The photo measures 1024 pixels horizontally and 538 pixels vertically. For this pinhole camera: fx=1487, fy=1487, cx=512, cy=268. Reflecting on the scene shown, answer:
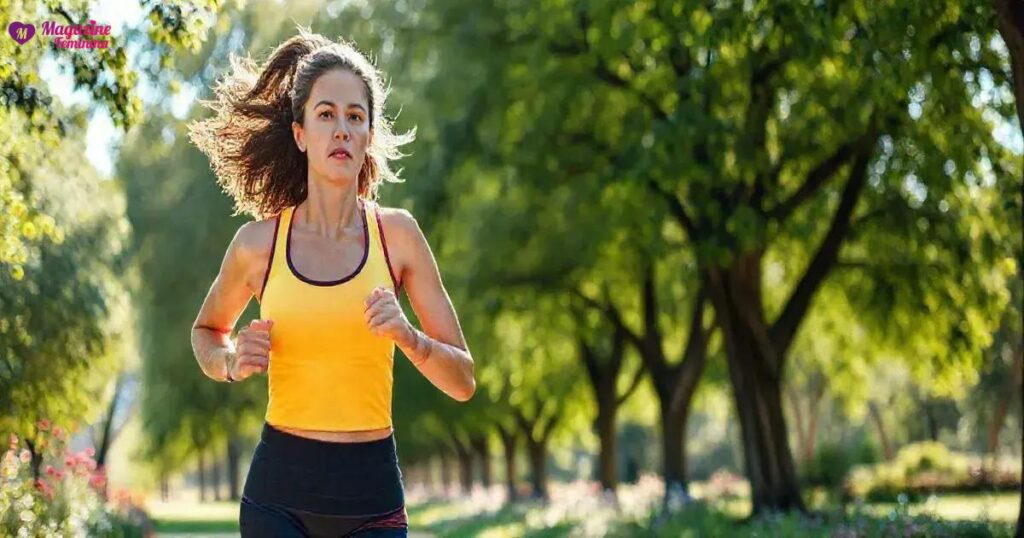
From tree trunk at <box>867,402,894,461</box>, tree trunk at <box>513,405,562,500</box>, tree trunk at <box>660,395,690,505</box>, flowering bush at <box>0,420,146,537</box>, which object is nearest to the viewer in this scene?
flowering bush at <box>0,420,146,537</box>

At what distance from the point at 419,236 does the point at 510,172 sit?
53.3 ft

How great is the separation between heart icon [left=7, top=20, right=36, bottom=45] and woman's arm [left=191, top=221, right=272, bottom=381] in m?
4.93

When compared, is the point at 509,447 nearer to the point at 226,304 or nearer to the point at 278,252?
the point at 226,304

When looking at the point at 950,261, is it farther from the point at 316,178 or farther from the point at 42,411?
the point at 316,178

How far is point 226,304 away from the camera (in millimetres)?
4141

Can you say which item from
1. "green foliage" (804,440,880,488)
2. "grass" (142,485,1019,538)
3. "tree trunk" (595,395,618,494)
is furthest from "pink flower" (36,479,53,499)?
"green foliage" (804,440,880,488)

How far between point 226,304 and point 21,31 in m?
5.19

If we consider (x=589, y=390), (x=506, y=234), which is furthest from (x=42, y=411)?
(x=589, y=390)

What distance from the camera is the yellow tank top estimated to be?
3764 mm

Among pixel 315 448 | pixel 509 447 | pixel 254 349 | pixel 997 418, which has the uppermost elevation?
pixel 509 447

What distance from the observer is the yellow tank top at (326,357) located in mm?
3764

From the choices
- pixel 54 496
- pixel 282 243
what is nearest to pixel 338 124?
pixel 282 243

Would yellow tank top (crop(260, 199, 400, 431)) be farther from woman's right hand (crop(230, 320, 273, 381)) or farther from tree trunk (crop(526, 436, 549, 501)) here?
tree trunk (crop(526, 436, 549, 501))

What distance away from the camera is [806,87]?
1734cm
